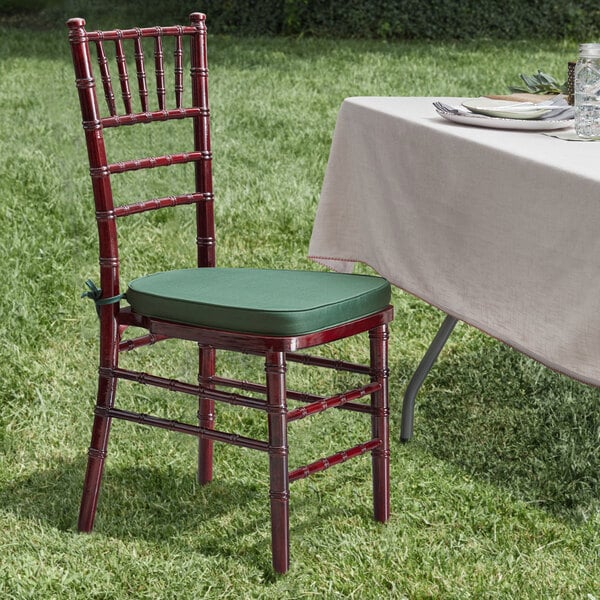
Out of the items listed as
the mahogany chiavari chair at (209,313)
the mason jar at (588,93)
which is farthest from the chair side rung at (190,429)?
the mason jar at (588,93)

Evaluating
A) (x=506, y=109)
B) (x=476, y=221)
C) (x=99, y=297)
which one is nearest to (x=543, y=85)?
(x=506, y=109)

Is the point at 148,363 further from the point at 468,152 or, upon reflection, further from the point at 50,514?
the point at 468,152

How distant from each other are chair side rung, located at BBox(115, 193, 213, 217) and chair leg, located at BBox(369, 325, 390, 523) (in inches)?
21.4

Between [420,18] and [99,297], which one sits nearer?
[99,297]

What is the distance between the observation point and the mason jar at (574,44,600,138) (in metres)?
2.32

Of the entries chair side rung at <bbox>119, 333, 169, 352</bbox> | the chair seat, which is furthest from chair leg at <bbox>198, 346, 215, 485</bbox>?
the chair seat

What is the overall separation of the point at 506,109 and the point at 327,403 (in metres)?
0.78

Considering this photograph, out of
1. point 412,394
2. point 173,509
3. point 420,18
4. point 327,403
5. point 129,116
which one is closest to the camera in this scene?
point 327,403

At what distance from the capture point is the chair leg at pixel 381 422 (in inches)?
99.8

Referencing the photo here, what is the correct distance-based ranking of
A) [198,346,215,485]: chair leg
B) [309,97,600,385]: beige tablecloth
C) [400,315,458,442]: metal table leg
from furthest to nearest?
[400,315,458,442]: metal table leg < [198,346,215,485]: chair leg < [309,97,600,385]: beige tablecloth

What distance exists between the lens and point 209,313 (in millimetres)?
2299

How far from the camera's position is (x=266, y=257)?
15.1ft

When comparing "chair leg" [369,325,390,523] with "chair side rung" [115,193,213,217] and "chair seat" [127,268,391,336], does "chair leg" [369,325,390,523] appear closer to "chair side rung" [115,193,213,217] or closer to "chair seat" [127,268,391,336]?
"chair seat" [127,268,391,336]

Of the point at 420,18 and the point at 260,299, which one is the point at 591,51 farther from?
the point at 420,18
